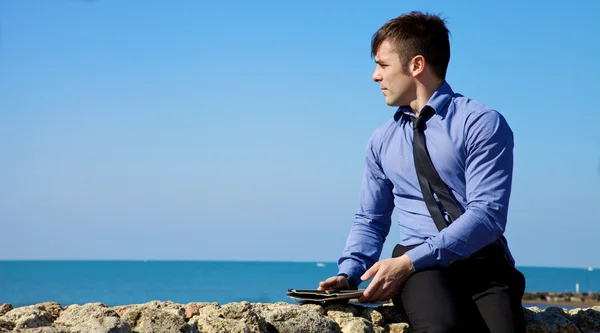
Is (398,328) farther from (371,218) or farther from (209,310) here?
(209,310)

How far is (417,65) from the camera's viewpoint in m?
3.60

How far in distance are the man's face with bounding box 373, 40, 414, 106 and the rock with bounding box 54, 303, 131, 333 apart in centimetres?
157

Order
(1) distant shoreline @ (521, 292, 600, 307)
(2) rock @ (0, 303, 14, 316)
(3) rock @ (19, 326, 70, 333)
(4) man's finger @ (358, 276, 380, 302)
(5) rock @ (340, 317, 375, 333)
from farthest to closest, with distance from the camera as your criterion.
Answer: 1. (1) distant shoreline @ (521, 292, 600, 307)
2. (4) man's finger @ (358, 276, 380, 302)
3. (5) rock @ (340, 317, 375, 333)
4. (2) rock @ (0, 303, 14, 316)
5. (3) rock @ (19, 326, 70, 333)

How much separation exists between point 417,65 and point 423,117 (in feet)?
0.78

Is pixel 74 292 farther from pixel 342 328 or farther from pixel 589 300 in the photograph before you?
pixel 342 328

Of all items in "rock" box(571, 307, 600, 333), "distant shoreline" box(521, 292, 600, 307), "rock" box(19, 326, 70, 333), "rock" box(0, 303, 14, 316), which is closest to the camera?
"rock" box(19, 326, 70, 333)

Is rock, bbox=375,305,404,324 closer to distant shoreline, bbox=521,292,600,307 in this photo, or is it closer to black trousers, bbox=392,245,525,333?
black trousers, bbox=392,245,525,333

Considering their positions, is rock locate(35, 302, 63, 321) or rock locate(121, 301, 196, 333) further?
rock locate(35, 302, 63, 321)

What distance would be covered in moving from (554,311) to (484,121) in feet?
3.80

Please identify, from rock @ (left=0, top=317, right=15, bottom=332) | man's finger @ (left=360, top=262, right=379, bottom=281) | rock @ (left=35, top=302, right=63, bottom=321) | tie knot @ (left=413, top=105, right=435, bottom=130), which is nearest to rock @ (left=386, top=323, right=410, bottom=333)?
man's finger @ (left=360, top=262, right=379, bottom=281)

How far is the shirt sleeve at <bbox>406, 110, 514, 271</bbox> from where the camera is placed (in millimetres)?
3295

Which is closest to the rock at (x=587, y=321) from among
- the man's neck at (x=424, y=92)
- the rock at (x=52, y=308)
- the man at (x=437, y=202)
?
the man at (x=437, y=202)

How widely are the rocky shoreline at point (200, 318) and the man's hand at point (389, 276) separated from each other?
0.45 ft

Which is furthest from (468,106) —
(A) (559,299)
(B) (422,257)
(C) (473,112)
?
(A) (559,299)
